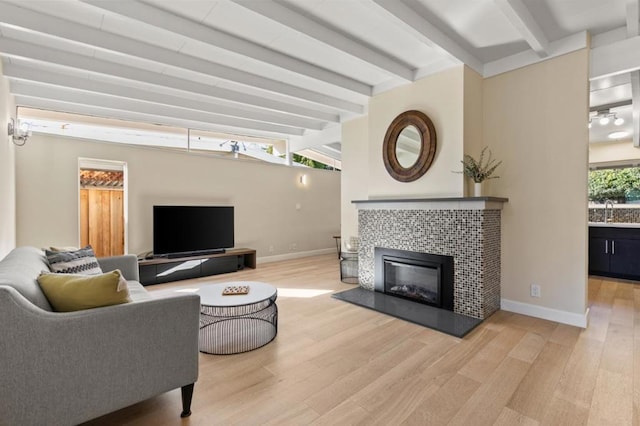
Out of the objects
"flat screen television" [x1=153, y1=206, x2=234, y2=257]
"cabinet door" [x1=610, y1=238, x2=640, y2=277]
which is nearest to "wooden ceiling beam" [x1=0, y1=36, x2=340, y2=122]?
"flat screen television" [x1=153, y1=206, x2=234, y2=257]

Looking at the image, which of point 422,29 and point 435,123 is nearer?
point 422,29

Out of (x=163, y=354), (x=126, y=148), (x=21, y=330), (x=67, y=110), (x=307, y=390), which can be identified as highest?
(x=67, y=110)

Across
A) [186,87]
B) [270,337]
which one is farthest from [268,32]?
[270,337]

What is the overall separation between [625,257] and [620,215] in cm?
109

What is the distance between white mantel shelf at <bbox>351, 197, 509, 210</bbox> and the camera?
3080 millimetres

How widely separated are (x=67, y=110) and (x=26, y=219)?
1577 millimetres

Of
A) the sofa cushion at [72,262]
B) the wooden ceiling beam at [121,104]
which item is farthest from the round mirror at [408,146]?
the sofa cushion at [72,262]

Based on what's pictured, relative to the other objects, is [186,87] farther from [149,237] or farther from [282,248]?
[282,248]

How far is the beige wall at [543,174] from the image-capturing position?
2955 mm

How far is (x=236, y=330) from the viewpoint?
2830mm

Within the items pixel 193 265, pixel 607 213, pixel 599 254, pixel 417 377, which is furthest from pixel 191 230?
pixel 607 213

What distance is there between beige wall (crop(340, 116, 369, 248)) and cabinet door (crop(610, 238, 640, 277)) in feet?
12.5

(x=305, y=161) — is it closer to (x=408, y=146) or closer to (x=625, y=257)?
(x=408, y=146)

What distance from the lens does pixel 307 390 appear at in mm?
1964
